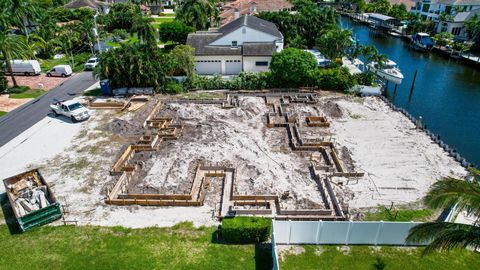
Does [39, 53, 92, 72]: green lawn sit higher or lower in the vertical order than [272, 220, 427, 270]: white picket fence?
higher

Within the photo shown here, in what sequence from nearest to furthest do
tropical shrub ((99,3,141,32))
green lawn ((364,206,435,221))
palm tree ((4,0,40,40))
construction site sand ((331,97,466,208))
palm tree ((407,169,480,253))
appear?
palm tree ((407,169,480,253))
green lawn ((364,206,435,221))
construction site sand ((331,97,466,208))
palm tree ((4,0,40,40))
tropical shrub ((99,3,141,32))

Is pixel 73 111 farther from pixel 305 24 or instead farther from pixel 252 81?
pixel 305 24

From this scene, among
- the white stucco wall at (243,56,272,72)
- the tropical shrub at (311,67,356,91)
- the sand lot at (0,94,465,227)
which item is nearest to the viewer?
the sand lot at (0,94,465,227)

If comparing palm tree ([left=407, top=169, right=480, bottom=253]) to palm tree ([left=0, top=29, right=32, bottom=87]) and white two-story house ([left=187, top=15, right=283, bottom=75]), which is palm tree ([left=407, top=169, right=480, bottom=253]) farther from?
palm tree ([left=0, top=29, right=32, bottom=87])

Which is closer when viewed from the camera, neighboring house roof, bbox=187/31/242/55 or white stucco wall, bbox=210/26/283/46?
neighboring house roof, bbox=187/31/242/55

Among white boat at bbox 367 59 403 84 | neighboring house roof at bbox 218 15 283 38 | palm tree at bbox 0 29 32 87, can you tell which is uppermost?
neighboring house roof at bbox 218 15 283 38

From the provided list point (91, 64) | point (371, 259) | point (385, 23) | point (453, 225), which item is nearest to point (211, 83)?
point (91, 64)

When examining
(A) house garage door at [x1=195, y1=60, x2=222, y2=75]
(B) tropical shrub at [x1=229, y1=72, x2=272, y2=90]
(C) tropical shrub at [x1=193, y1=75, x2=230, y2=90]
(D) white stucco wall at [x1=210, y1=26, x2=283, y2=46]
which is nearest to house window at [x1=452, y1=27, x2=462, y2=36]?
(D) white stucco wall at [x1=210, y1=26, x2=283, y2=46]
